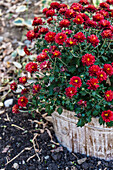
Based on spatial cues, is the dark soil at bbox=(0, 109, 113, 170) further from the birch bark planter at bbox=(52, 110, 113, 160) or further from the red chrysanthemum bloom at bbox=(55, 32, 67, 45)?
the red chrysanthemum bloom at bbox=(55, 32, 67, 45)

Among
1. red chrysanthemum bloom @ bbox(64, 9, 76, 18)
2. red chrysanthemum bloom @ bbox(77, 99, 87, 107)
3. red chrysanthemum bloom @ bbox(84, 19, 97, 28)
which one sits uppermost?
red chrysanthemum bloom @ bbox(64, 9, 76, 18)

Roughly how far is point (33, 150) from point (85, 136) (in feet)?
1.76

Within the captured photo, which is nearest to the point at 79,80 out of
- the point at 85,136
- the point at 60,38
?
the point at 60,38

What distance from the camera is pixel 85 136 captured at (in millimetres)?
1798

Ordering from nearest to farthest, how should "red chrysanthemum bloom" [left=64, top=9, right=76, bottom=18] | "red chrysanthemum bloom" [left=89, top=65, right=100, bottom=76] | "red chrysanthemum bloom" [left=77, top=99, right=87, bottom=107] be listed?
"red chrysanthemum bloom" [left=89, top=65, right=100, bottom=76] < "red chrysanthemum bloom" [left=77, top=99, right=87, bottom=107] < "red chrysanthemum bloom" [left=64, top=9, right=76, bottom=18]

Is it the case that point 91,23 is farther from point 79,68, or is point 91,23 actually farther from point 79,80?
point 79,80

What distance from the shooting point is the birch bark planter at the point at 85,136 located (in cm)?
171

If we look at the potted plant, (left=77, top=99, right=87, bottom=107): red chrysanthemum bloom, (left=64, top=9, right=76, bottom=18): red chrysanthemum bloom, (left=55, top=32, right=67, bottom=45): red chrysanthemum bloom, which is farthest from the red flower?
(left=77, top=99, right=87, bottom=107): red chrysanthemum bloom

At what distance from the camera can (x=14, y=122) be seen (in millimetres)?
2316

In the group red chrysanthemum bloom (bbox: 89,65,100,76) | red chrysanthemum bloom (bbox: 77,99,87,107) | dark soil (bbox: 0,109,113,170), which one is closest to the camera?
red chrysanthemum bloom (bbox: 89,65,100,76)

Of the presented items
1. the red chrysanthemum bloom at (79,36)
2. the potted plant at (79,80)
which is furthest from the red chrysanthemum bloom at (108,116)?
the red chrysanthemum bloom at (79,36)

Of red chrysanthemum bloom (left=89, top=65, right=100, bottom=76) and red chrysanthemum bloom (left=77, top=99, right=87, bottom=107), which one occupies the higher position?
red chrysanthemum bloom (left=89, top=65, right=100, bottom=76)

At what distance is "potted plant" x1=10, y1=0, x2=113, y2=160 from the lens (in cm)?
144

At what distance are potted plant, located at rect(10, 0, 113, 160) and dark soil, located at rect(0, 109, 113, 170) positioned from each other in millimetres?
93
